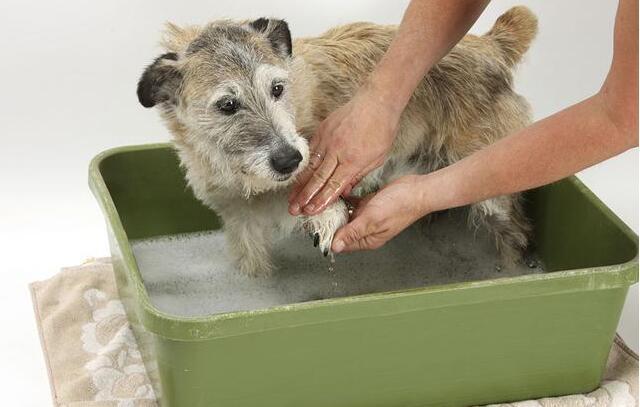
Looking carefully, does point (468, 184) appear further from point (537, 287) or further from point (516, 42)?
point (516, 42)

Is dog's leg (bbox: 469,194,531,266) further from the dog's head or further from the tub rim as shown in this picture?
the dog's head

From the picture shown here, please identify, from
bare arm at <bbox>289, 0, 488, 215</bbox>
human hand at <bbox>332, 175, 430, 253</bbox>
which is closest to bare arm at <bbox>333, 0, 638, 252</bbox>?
human hand at <bbox>332, 175, 430, 253</bbox>

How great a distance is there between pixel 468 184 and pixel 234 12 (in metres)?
1.72

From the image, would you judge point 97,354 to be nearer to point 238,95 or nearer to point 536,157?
point 238,95

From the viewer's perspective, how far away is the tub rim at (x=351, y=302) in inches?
83.9

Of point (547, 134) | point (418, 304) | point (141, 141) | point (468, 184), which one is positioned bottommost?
point (141, 141)

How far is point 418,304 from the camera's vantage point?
2.24m

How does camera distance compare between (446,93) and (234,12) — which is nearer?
(446,93)

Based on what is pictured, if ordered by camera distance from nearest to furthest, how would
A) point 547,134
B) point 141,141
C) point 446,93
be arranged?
point 547,134 < point 446,93 < point 141,141

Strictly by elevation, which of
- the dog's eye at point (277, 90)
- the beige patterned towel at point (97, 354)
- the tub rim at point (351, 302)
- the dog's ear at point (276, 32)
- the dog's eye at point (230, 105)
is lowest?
the beige patterned towel at point (97, 354)

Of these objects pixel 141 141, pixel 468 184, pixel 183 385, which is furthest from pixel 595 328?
pixel 141 141

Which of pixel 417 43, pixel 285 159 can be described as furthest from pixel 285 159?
pixel 417 43

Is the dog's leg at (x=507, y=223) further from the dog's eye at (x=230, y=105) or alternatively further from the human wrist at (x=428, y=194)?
the dog's eye at (x=230, y=105)

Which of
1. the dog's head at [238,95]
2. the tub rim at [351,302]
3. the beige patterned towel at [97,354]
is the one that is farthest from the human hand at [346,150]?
the beige patterned towel at [97,354]
